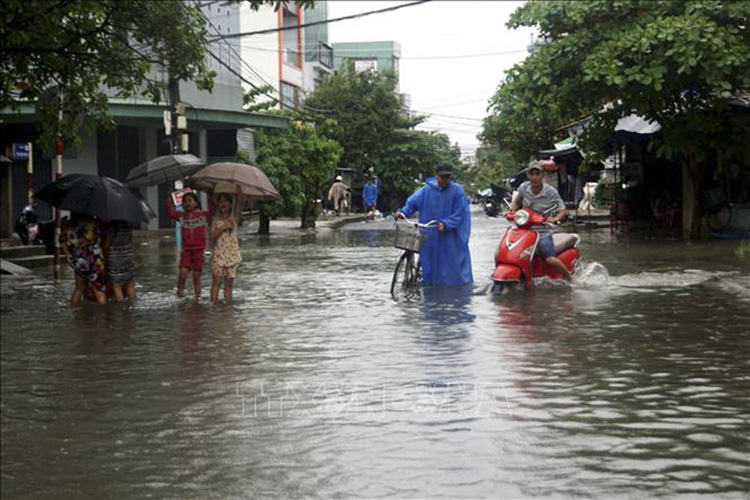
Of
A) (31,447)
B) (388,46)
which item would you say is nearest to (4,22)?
(31,447)

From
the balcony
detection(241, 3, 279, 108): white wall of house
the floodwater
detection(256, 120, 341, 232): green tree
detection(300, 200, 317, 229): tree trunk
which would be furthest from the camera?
the balcony

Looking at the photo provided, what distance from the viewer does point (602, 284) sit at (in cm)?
1512

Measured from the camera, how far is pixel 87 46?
16.1 metres

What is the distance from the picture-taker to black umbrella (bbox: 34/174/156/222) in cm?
1305

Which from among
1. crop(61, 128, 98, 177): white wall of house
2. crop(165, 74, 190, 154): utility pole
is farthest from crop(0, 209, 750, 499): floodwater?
crop(61, 128, 98, 177): white wall of house

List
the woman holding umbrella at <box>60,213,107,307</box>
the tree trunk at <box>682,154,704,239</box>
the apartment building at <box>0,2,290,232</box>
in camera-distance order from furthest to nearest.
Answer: the apartment building at <box>0,2,290,232</box>, the tree trunk at <box>682,154,704,239</box>, the woman holding umbrella at <box>60,213,107,307</box>

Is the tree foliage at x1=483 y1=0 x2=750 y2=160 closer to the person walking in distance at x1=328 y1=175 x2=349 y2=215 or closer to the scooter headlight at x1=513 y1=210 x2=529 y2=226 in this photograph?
the scooter headlight at x1=513 y1=210 x2=529 y2=226

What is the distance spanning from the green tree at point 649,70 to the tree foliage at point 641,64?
0.02 meters

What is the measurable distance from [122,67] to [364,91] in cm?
4487

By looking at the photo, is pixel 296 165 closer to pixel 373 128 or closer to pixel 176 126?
pixel 176 126

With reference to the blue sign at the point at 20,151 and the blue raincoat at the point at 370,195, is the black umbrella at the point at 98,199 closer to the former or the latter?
the blue sign at the point at 20,151

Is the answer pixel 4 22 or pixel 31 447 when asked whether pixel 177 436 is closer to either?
pixel 31 447

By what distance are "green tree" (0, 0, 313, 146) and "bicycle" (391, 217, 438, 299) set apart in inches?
127

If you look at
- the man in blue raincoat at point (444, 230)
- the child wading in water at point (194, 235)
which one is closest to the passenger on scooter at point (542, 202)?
the man in blue raincoat at point (444, 230)
